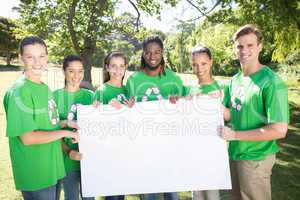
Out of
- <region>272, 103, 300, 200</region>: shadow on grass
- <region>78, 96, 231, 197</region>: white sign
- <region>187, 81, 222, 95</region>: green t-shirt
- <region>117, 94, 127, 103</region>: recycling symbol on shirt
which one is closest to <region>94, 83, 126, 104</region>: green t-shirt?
<region>117, 94, 127, 103</region>: recycling symbol on shirt

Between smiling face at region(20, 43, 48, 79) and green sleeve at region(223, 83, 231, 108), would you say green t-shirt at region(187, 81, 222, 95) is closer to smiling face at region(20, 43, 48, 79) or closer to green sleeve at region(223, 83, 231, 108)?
green sleeve at region(223, 83, 231, 108)

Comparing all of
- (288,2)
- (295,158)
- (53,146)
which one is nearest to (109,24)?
(288,2)

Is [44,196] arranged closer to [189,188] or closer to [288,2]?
[189,188]

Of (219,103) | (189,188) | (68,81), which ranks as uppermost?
(68,81)

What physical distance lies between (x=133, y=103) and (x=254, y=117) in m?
1.18

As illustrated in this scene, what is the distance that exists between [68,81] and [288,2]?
8274 millimetres

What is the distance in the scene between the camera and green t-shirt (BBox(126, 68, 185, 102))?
3.57 metres

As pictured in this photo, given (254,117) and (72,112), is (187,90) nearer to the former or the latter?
(254,117)

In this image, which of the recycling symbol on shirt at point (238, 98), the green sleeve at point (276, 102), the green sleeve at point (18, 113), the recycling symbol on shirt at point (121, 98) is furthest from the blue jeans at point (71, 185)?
the green sleeve at point (276, 102)

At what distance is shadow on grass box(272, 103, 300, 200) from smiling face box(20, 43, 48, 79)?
12.7 ft

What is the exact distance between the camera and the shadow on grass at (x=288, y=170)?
16.6ft

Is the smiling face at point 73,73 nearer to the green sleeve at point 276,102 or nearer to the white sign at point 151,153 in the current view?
the white sign at point 151,153

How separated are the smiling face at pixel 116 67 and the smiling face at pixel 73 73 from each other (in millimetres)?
358

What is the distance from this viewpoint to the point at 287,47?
1119 cm
